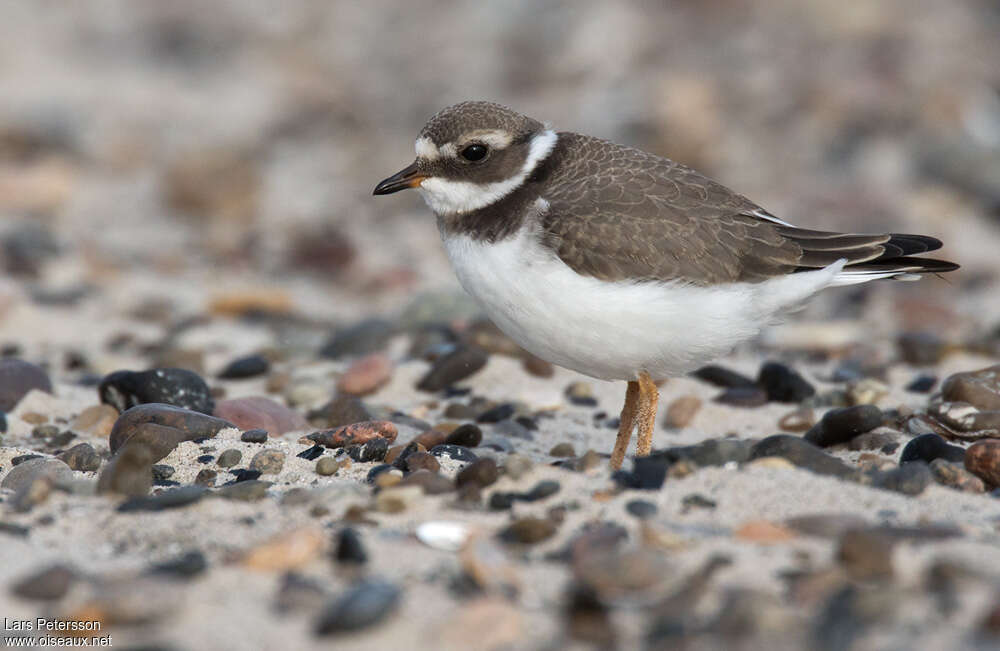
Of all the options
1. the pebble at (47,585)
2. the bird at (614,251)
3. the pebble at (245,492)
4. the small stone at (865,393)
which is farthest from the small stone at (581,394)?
the pebble at (47,585)

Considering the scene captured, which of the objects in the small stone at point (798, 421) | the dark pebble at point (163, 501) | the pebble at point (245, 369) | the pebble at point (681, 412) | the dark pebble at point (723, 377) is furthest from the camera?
Result: the pebble at point (245, 369)

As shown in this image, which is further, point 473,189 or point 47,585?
point 473,189

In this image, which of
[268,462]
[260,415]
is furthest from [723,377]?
[268,462]

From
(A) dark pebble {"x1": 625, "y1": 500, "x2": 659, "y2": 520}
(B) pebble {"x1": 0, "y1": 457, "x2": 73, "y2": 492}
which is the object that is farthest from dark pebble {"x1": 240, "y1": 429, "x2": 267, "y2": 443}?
(A) dark pebble {"x1": 625, "y1": 500, "x2": 659, "y2": 520}

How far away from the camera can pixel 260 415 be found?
604cm

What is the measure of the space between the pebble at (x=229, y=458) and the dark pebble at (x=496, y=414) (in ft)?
5.51

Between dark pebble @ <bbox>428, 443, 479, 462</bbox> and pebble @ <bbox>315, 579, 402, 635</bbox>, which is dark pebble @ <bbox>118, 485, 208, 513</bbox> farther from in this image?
dark pebble @ <bbox>428, 443, 479, 462</bbox>

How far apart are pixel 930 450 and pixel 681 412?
1.77 metres

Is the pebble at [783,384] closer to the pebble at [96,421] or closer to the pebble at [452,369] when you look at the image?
the pebble at [452,369]

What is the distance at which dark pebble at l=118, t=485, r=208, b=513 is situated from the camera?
166 inches

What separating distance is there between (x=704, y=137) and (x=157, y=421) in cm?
838

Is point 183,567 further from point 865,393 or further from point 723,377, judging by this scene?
point 865,393

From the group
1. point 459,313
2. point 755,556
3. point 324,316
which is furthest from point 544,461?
point 324,316

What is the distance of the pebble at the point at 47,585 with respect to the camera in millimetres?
3533
